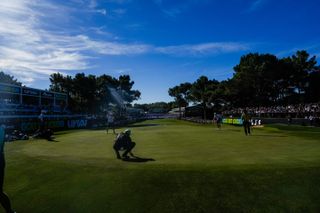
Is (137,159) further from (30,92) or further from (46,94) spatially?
(46,94)

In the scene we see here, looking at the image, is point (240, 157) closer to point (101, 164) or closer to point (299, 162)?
point (299, 162)

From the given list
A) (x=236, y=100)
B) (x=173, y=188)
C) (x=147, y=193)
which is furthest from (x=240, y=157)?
(x=236, y=100)

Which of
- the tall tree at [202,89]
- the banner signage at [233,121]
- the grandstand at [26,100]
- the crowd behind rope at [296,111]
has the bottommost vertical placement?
→ the banner signage at [233,121]

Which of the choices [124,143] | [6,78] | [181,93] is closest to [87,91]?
[6,78]

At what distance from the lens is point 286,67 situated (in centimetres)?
7688

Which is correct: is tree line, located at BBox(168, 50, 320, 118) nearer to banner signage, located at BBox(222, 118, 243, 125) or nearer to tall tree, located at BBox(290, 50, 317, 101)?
tall tree, located at BBox(290, 50, 317, 101)

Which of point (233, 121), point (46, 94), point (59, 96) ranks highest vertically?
point (46, 94)

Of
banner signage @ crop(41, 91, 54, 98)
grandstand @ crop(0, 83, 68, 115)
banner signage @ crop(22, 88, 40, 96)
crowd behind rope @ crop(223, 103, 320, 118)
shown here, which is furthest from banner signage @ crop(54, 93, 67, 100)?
crowd behind rope @ crop(223, 103, 320, 118)

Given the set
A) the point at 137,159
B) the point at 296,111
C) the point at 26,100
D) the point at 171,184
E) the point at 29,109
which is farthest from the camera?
the point at 26,100

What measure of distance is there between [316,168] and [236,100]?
8051 centimetres

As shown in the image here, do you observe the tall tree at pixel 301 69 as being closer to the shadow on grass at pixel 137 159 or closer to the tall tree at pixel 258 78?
the tall tree at pixel 258 78

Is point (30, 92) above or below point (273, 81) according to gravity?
below

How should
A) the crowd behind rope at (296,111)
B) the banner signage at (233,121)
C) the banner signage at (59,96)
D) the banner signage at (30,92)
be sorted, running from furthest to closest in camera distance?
the banner signage at (59,96) < the banner signage at (30,92) < the banner signage at (233,121) < the crowd behind rope at (296,111)

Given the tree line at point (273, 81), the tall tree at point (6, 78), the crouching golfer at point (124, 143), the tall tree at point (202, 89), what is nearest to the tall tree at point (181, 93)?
the tall tree at point (202, 89)
